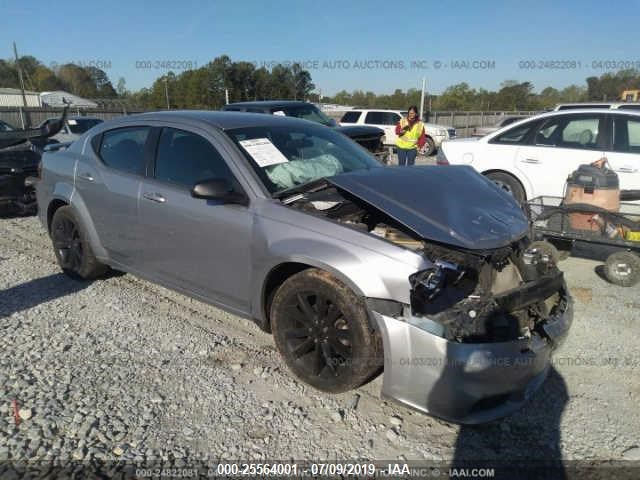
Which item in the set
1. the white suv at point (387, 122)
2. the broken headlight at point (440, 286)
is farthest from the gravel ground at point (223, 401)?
the white suv at point (387, 122)

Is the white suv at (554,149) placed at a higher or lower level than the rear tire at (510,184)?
higher

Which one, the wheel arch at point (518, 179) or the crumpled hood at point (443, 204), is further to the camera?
the wheel arch at point (518, 179)

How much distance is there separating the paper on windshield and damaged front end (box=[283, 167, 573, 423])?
0.37 m

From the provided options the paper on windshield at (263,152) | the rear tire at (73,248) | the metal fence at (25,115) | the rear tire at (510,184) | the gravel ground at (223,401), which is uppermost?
the metal fence at (25,115)

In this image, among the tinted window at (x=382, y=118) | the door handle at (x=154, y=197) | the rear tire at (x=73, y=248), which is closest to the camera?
the door handle at (x=154, y=197)

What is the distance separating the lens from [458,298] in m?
2.73

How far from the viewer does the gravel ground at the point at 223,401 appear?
2.48 metres

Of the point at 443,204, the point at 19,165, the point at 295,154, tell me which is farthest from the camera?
the point at 19,165

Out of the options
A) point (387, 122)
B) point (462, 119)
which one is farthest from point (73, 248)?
point (462, 119)

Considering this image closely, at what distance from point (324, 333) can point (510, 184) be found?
16.8 ft

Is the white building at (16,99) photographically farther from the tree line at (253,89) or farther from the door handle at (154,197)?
the door handle at (154,197)

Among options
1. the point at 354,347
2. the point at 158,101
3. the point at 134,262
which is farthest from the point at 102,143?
the point at 158,101

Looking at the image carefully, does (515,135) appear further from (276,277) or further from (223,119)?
(276,277)

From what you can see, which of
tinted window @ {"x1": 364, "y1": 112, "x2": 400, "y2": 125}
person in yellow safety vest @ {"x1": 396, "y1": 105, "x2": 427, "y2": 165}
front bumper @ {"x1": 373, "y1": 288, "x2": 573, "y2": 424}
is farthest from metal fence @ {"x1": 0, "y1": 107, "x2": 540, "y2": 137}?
front bumper @ {"x1": 373, "y1": 288, "x2": 573, "y2": 424}
